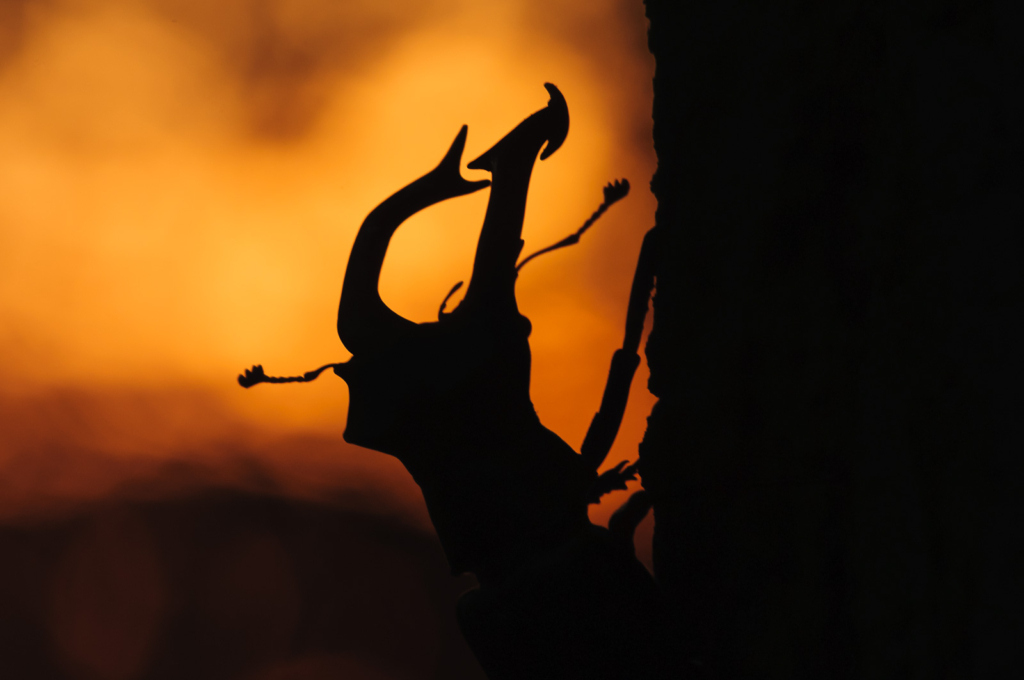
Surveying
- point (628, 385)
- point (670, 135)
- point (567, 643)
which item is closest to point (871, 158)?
point (670, 135)

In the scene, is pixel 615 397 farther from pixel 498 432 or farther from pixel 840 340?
pixel 840 340

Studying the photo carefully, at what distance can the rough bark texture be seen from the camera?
0.53 meters

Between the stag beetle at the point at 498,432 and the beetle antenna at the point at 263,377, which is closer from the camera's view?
the stag beetle at the point at 498,432

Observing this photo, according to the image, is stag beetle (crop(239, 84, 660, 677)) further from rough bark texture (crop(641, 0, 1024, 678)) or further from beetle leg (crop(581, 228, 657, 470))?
rough bark texture (crop(641, 0, 1024, 678))

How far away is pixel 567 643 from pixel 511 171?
2.32ft

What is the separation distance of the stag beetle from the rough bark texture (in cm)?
12

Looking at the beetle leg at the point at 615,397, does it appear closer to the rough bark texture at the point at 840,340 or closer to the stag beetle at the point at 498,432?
the stag beetle at the point at 498,432

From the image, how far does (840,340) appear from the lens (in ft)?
2.16

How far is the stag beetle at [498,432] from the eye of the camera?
932 mm

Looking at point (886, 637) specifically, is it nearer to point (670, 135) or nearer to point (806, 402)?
point (806, 402)

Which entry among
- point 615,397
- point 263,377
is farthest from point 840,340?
point 263,377

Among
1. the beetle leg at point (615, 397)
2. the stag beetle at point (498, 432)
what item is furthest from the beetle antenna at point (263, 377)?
the beetle leg at point (615, 397)

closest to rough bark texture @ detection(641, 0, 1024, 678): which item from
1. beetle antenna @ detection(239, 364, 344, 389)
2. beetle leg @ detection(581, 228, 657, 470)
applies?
beetle leg @ detection(581, 228, 657, 470)

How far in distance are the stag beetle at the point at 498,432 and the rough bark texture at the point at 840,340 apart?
0.12m
